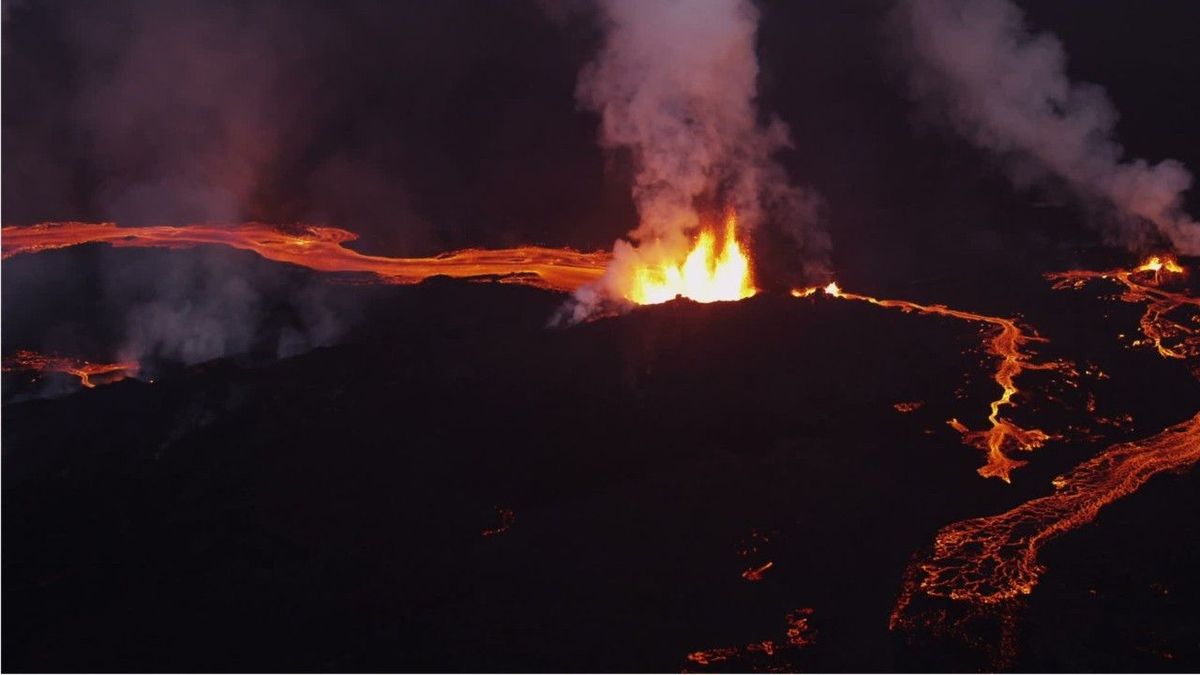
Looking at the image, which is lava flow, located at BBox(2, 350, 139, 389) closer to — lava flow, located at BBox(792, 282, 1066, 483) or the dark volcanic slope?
the dark volcanic slope

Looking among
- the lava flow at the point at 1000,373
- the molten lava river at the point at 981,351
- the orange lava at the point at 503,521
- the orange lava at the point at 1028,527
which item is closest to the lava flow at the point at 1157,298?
the molten lava river at the point at 981,351

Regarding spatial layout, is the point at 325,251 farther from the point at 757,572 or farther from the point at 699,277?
the point at 757,572

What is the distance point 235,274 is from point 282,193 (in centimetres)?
997

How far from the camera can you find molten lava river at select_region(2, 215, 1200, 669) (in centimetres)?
1451

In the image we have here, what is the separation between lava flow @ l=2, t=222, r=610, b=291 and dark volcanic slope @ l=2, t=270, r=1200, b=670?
6131 millimetres

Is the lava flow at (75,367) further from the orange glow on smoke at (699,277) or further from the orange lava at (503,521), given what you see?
the orange glow on smoke at (699,277)

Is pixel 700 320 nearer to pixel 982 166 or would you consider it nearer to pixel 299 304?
pixel 299 304

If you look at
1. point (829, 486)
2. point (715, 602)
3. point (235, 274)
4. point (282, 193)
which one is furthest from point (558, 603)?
point (282, 193)

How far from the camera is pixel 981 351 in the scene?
23.8m

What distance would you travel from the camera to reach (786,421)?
65.7 ft

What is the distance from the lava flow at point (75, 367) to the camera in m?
24.1

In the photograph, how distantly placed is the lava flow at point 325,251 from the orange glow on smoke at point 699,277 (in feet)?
8.90

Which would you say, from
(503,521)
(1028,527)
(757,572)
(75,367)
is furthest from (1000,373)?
(75,367)

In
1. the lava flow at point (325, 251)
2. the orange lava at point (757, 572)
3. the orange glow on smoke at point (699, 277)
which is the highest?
the lava flow at point (325, 251)
